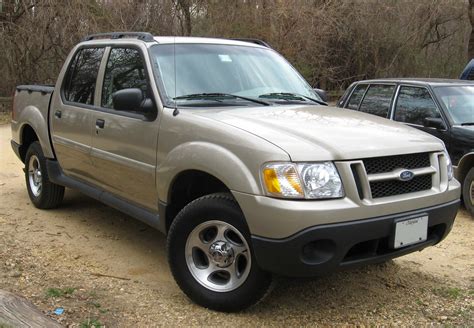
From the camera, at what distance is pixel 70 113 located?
17.1 feet

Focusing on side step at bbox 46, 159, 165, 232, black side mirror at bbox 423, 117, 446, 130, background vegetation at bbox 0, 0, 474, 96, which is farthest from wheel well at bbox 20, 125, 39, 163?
background vegetation at bbox 0, 0, 474, 96

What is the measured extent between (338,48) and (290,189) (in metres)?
16.6

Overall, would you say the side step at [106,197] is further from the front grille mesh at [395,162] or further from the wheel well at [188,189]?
the front grille mesh at [395,162]

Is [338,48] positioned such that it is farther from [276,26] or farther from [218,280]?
[218,280]

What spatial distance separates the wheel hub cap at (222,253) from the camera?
3512mm

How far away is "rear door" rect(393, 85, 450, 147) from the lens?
6.82m

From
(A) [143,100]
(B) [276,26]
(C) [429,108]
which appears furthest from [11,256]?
(B) [276,26]

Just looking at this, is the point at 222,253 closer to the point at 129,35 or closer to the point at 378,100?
the point at 129,35

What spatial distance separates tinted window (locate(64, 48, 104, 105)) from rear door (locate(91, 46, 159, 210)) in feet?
0.70

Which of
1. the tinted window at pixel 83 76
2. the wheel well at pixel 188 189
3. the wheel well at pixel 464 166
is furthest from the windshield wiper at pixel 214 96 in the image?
the wheel well at pixel 464 166

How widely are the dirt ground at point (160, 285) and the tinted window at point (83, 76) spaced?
4.46 ft

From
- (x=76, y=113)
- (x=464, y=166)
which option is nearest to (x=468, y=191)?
(x=464, y=166)

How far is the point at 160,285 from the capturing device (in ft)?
13.6

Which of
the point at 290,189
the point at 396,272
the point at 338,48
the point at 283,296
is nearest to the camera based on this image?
the point at 290,189
